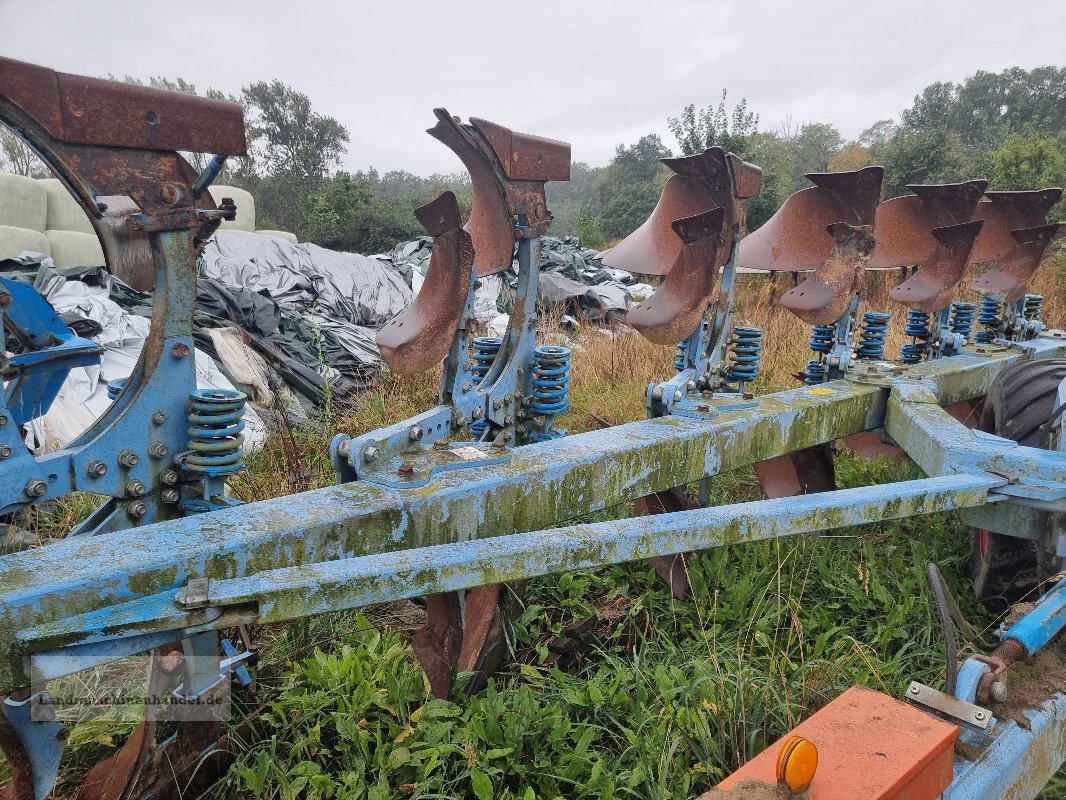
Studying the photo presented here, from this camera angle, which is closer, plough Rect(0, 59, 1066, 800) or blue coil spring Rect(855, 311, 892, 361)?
plough Rect(0, 59, 1066, 800)

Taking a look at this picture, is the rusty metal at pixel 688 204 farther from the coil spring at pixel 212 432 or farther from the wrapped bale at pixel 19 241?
the wrapped bale at pixel 19 241

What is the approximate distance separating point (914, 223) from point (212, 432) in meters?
4.19

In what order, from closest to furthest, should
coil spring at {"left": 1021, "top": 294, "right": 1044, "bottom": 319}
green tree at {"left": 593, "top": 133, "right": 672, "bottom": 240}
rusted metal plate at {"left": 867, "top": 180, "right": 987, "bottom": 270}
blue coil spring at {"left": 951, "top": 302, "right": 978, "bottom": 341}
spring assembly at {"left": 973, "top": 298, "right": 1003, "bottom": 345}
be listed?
rusted metal plate at {"left": 867, "top": 180, "right": 987, "bottom": 270} → blue coil spring at {"left": 951, "top": 302, "right": 978, "bottom": 341} → spring assembly at {"left": 973, "top": 298, "right": 1003, "bottom": 345} → coil spring at {"left": 1021, "top": 294, "right": 1044, "bottom": 319} → green tree at {"left": 593, "top": 133, "right": 672, "bottom": 240}

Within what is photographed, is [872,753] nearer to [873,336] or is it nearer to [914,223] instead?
[873,336]

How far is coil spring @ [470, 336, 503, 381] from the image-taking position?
9.56 ft

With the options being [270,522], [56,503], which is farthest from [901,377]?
[56,503]

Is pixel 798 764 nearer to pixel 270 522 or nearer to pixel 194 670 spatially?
pixel 270 522

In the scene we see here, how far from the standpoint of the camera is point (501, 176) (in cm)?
265

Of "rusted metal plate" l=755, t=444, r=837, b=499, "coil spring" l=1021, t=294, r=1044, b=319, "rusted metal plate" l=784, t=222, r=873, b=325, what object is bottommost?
"rusted metal plate" l=755, t=444, r=837, b=499

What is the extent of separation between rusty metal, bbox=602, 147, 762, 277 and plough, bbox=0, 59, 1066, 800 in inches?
0.6

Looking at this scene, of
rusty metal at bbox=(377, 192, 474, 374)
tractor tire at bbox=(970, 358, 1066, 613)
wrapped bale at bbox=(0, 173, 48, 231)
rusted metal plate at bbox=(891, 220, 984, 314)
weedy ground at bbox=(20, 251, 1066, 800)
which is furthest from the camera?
wrapped bale at bbox=(0, 173, 48, 231)

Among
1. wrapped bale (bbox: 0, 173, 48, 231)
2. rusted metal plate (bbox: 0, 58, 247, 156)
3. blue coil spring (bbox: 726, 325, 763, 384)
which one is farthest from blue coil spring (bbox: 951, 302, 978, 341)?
wrapped bale (bbox: 0, 173, 48, 231)

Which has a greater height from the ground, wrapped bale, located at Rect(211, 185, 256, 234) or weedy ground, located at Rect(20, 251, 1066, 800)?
wrapped bale, located at Rect(211, 185, 256, 234)

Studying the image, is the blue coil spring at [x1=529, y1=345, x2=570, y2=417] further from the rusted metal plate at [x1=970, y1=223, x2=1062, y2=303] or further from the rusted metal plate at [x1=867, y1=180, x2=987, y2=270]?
the rusted metal plate at [x1=970, y1=223, x2=1062, y2=303]
